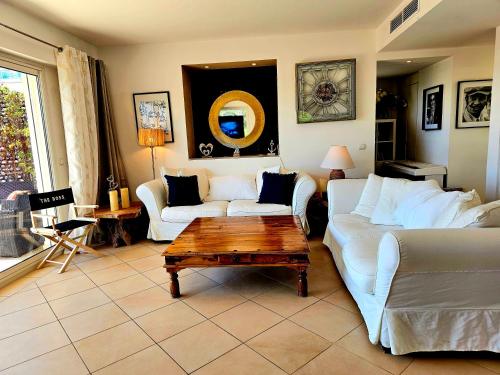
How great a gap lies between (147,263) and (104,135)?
2.03 meters

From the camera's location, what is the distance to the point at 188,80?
4.71m

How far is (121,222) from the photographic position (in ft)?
12.6

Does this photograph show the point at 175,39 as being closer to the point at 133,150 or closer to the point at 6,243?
the point at 133,150

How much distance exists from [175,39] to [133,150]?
1680 millimetres

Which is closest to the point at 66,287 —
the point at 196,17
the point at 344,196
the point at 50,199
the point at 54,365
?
the point at 50,199

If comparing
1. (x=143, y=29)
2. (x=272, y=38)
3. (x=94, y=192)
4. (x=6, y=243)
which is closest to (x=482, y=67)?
(x=272, y=38)

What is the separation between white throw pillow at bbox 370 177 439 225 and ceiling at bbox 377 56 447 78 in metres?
2.27

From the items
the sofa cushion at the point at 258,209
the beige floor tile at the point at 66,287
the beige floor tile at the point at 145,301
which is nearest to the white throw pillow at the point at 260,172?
the sofa cushion at the point at 258,209

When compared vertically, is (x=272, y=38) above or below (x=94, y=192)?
above

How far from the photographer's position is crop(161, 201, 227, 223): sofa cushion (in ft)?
12.3

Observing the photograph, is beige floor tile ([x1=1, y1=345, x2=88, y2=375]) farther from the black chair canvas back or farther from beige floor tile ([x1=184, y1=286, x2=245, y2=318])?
the black chair canvas back

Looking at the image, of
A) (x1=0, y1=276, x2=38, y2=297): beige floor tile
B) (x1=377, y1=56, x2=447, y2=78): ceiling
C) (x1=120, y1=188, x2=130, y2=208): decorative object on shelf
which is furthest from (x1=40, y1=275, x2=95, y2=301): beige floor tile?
(x1=377, y1=56, x2=447, y2=78): ceiling

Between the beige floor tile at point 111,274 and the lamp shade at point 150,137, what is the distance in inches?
67.8

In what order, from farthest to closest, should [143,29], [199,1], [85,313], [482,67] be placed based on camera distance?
[482,67], [143,29], [199,1], [85,313]
